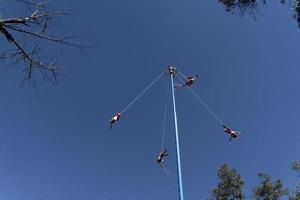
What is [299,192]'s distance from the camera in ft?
107

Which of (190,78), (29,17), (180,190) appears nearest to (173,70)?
(190,78)

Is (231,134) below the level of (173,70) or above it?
below

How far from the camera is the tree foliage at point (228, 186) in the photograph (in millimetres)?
35875

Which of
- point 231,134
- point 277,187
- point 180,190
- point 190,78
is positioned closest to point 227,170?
point 277,187

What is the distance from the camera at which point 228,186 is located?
120 feet

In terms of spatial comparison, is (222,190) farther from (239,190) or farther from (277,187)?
(277,187)

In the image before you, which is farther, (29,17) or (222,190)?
(222,190)

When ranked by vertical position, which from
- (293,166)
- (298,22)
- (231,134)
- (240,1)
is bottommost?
(231,134)

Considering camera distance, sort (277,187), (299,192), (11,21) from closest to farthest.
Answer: (11,21)
(299,192)
(277,187)

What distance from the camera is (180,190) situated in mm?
8602

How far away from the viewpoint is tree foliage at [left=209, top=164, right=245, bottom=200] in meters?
35.9

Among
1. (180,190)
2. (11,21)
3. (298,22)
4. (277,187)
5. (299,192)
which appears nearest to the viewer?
(11,21)

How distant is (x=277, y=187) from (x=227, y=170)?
4889mm

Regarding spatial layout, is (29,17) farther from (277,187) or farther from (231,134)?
(277,187)
